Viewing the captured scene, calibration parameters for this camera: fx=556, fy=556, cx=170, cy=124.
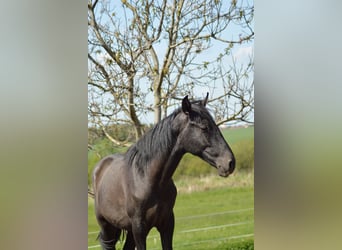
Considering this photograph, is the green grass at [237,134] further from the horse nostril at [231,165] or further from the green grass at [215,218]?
the green grass at [215,218]

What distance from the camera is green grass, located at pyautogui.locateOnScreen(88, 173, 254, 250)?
3.05m

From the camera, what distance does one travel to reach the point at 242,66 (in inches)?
124

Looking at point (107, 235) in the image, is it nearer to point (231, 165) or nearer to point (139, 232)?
point (139, 232)

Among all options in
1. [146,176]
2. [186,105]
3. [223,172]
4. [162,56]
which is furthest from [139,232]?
[162,56]

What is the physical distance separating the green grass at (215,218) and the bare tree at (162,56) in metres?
0.42

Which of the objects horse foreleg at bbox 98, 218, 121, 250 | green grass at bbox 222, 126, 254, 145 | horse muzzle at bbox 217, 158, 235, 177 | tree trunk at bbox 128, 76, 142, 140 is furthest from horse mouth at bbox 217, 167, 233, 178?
horse foreleg at bbox 98, 218, 121, 250

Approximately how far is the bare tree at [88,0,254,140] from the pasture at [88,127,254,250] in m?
0.30

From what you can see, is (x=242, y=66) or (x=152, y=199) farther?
(x=242, y=66)

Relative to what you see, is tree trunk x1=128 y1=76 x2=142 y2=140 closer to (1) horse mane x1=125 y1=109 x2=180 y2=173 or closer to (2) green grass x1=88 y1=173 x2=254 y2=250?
(1) horse mane x1=125 y1=109 x2=180 y2=173

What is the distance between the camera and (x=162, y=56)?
118 inches

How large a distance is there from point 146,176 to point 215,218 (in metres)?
0.51
